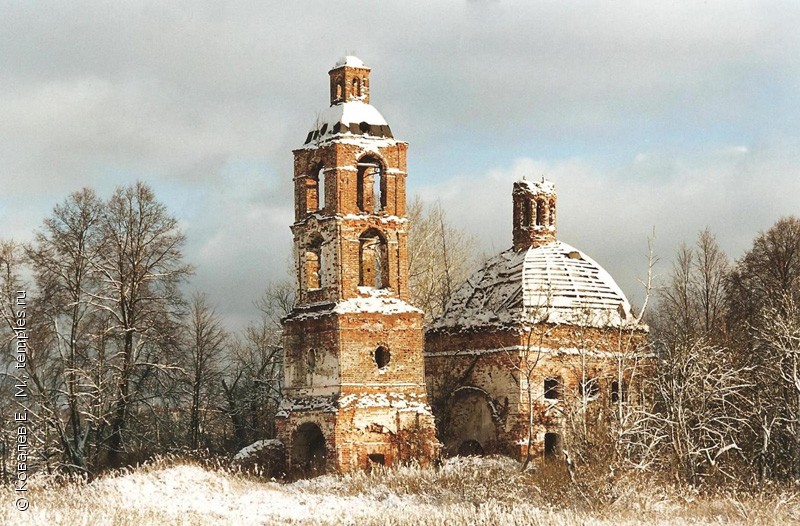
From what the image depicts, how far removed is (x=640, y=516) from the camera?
61.3 feet

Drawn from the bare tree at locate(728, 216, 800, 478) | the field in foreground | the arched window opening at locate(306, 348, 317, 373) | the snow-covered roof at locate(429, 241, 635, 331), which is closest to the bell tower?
the arched window opening at locate(306, 348, 317, 373)

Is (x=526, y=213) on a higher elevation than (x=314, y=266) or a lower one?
higher

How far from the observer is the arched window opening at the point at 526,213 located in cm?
3031

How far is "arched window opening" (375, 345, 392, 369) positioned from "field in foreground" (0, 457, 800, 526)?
256 cm

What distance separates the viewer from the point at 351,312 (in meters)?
25.6

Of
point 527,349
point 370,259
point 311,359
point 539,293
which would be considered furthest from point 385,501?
point 539,293

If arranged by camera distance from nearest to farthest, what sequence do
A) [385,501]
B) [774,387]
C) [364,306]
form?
[385,501], [774,387], [364,306]

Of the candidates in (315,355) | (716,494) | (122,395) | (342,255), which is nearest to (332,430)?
(315,355)

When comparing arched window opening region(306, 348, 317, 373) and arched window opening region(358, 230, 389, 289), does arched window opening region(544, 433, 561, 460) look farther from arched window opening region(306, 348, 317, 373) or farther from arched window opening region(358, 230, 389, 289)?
arched window opening region(306, 348, 317, 373)

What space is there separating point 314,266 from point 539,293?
208 inches

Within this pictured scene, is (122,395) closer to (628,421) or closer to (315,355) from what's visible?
(315,355)

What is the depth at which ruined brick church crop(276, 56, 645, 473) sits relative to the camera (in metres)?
25.5

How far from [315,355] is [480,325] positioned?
165 inches

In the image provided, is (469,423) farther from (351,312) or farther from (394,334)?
(351,312)
